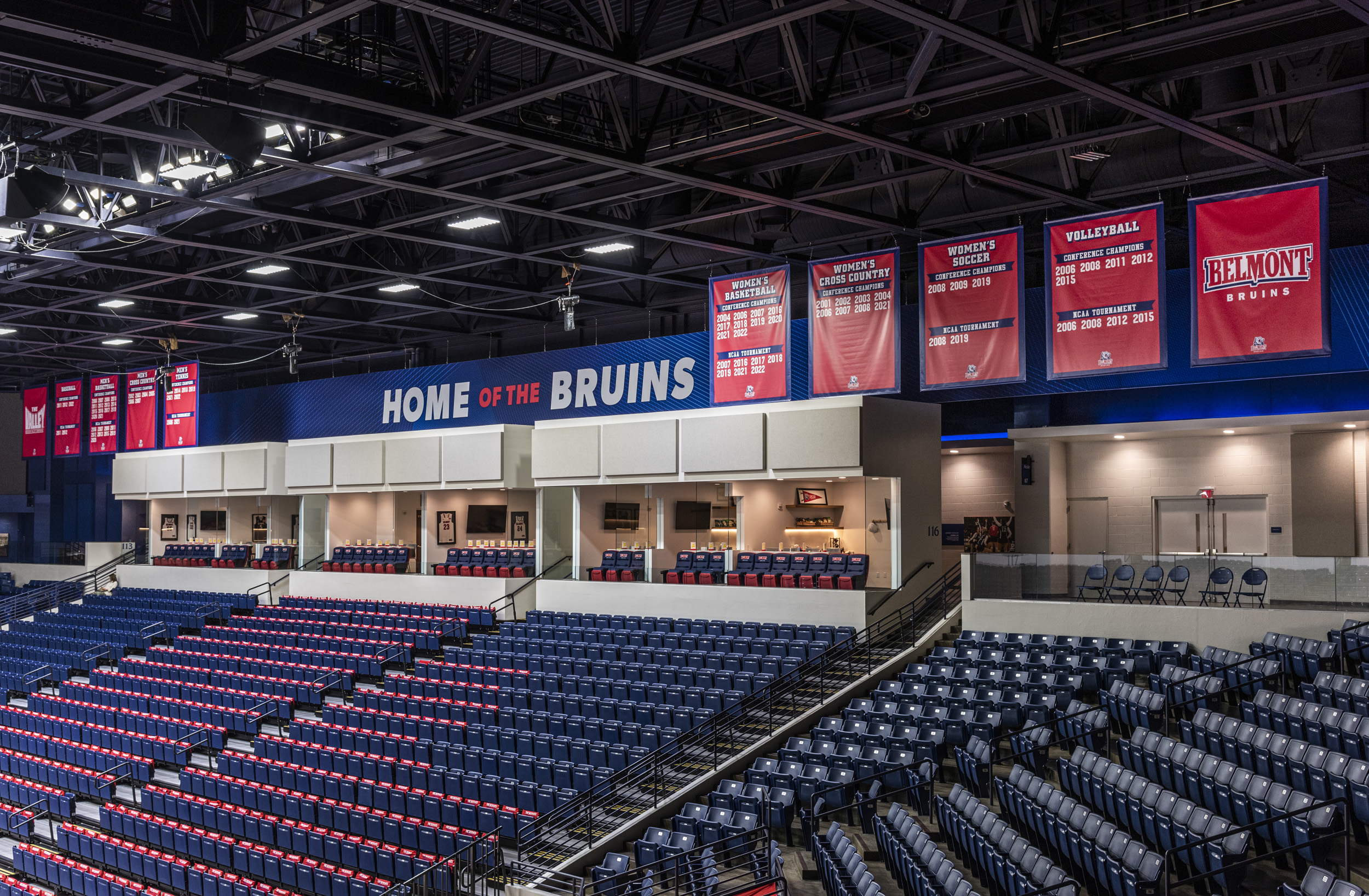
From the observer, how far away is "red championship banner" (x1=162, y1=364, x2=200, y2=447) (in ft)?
90.3

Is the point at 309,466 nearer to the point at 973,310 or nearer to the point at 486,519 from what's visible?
the point at 486,519

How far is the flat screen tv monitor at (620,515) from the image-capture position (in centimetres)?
2448

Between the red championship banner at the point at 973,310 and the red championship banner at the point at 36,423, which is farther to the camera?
the red championship banner at the point at 36,423

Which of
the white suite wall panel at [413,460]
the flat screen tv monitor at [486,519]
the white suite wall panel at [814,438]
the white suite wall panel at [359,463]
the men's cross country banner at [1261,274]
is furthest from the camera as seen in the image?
the flat screen tv monitor at [486,519]

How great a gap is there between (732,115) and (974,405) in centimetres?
1045

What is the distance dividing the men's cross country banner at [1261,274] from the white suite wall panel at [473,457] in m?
15.6

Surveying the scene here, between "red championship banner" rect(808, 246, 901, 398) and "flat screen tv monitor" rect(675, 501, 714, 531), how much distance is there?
23.0 ft

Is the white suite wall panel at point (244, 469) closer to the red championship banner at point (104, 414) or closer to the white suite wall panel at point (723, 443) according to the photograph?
the red championship banner at point (104, 414)

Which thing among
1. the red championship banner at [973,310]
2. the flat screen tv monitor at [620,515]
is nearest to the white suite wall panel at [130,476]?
the flat screen tv monitor at [620,515]

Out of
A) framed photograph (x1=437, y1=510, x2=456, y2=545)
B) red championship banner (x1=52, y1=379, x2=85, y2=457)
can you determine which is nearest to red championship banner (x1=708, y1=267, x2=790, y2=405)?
framed photograph (x1=437, y1=510, x2=456, y2=545)

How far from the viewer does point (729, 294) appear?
1797cm

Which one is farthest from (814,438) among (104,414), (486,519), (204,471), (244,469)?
(104,414)

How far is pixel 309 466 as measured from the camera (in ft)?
95.3

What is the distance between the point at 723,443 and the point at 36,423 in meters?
22.4
